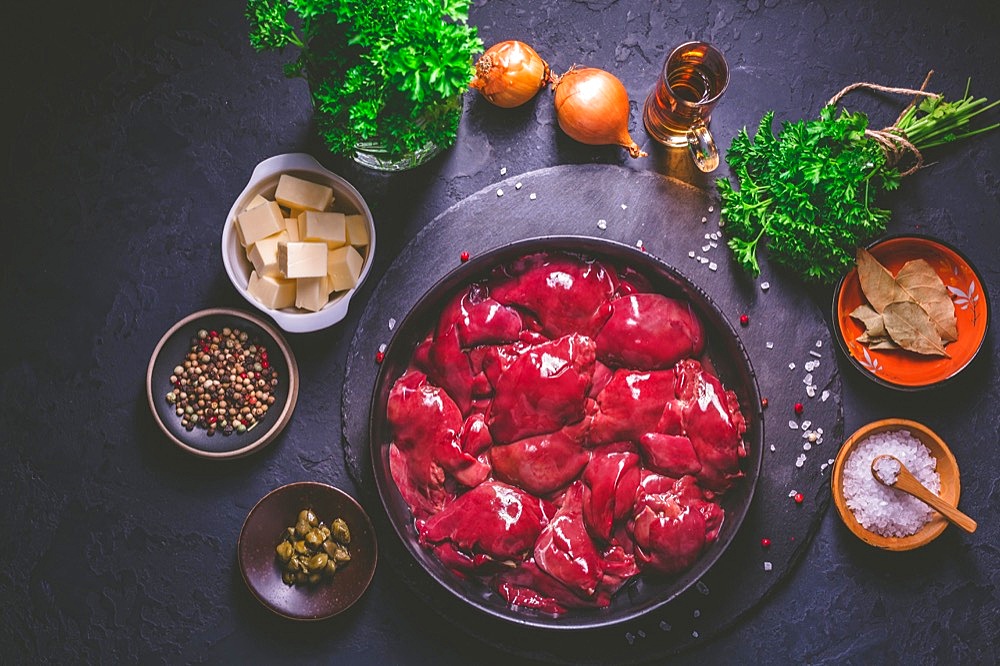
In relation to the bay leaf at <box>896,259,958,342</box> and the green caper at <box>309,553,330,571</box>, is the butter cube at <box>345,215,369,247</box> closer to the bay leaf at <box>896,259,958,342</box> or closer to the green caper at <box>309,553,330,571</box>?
the green caper at <box>309,553,330,571</box>

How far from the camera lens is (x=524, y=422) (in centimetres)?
283

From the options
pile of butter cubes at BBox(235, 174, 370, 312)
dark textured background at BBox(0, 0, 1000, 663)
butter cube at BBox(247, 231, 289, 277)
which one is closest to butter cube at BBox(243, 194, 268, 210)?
pile of butter cubes at BBox(235, 174, 370, 312)

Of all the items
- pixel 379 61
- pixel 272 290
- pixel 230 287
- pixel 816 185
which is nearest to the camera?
pixel 379 61

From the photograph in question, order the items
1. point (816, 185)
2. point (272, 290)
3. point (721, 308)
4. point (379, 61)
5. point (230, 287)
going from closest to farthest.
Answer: point (379, 61)
point (816, 185)
point (272, 290)
point (721, 308)
point (230, 287)

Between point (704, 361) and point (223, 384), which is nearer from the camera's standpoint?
point (704, 361)

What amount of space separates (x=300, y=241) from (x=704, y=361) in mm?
1523

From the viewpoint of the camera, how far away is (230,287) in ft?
10.5

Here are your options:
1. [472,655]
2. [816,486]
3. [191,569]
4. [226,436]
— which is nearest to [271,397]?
[226,436]

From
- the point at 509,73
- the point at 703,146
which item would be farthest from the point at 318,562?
the point at 703,146

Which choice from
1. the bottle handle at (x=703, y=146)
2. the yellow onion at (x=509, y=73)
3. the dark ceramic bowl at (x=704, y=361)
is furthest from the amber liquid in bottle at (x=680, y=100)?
the dark ceramic bowl at (x=704, y=361)

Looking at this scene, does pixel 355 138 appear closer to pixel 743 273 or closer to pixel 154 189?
pixel 154 189

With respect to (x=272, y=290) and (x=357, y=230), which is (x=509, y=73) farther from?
(x=272, y=290)

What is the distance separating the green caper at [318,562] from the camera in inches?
116

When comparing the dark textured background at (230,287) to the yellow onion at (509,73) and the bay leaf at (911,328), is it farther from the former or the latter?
the bay leaf at (911,328)
